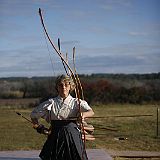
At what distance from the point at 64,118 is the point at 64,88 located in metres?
0.30

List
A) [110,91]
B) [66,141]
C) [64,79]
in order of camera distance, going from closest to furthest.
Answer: [64,79]
[66,141]
[110,91]

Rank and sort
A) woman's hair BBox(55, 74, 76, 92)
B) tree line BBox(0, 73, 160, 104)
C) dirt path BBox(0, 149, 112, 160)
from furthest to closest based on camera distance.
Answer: tree line BBox(0, 73, 160, 104), dirt path BBox(0, 149, 112, 160), woman's hair BBox(55, 74, 76, 92)

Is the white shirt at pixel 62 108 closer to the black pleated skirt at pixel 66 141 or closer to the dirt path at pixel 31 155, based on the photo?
the black pleated skirt at pixel 66 141

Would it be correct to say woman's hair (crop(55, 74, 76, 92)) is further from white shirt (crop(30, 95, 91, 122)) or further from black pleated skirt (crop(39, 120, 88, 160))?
black pleated skirt (crop(39, 120, 88, 160))

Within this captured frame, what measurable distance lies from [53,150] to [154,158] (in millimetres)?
3311

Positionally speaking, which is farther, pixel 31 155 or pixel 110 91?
pixel 110 91

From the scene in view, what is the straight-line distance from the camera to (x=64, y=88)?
443 cm

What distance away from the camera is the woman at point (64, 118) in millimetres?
4445

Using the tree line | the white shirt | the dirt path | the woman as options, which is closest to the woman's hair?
the woman

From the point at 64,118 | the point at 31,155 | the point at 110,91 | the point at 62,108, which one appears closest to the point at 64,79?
the point at 62,108

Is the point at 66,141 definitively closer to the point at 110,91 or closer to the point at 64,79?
the point at 64,79

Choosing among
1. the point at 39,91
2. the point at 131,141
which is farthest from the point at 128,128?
the point at 39,91

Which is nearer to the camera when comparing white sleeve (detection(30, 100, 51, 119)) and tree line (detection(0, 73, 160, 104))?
white sleeve (detection(30, 100, 51, 119))

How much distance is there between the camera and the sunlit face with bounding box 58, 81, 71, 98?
4.40 m
